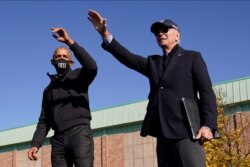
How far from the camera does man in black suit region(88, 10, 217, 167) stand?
4.60 m

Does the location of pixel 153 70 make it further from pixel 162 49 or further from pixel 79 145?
pixel 79 145

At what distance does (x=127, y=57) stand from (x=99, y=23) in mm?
530

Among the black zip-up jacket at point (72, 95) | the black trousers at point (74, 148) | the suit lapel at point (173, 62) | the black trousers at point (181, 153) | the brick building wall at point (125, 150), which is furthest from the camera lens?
the brick building wall at point (125, 150)

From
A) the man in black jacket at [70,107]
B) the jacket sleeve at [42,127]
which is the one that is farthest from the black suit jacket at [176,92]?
the jacket sleeve at [42,127]

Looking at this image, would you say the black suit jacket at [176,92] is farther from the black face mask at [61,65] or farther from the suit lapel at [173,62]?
the black face mask at [61,65]

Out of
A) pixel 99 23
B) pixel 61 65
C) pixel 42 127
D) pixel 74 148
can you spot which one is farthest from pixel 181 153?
pixel 42 127

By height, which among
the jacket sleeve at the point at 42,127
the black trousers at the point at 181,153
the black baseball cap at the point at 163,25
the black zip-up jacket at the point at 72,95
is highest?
the black baseball cap at the point at 163,25

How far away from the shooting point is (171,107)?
481cm

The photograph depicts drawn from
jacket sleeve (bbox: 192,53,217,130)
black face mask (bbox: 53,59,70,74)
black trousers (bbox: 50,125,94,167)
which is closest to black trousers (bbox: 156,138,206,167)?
jacket sleeve (bbox: 192,53,217,130)

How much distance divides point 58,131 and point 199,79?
2450 mm

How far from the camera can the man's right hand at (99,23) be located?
5410 millimetres

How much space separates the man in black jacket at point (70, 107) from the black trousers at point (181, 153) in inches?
67.4

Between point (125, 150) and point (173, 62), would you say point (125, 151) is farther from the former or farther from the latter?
point (173, 62)

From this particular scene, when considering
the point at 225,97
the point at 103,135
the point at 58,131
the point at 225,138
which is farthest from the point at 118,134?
the point at 58,131
